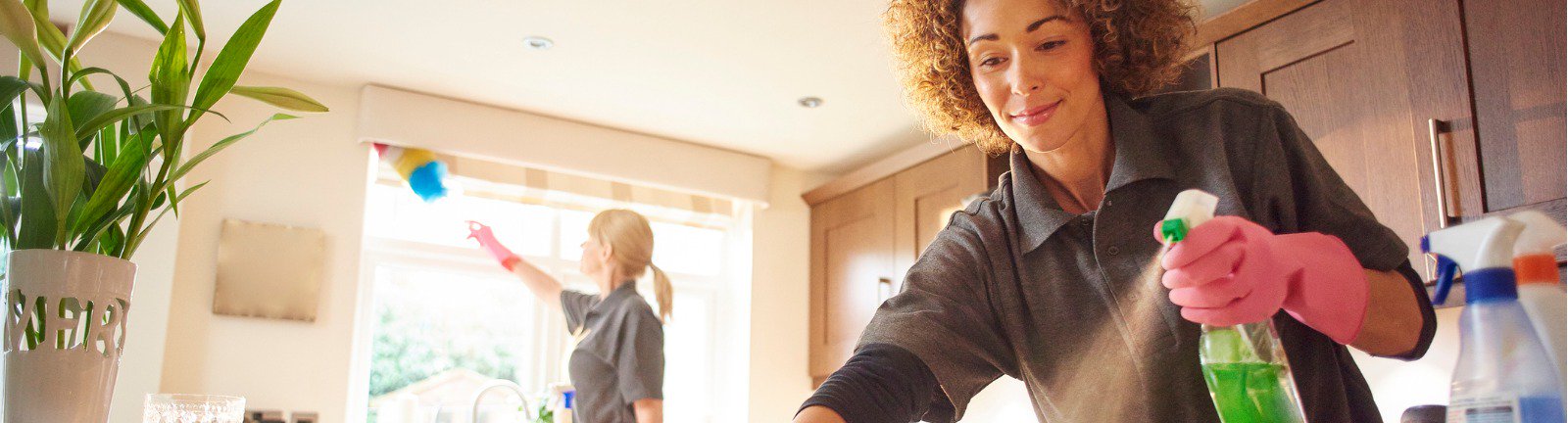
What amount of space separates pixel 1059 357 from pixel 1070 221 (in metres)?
0.13

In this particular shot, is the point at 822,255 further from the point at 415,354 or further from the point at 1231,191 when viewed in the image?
the point at 1231,191

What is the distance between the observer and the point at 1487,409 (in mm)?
672

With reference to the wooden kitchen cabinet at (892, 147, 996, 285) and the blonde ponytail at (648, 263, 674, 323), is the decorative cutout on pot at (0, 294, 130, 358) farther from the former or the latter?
the wooden kitchen cabinet at (892, 147, 996, 285)

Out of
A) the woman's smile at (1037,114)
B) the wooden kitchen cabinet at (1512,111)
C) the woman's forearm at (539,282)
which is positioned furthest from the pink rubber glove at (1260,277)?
the woman's forearm at (539,282)

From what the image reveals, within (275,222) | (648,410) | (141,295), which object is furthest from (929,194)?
(141,295)

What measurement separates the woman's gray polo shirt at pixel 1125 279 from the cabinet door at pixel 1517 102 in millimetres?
1501

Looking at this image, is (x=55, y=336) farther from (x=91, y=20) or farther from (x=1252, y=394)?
(x=1252, y=394)

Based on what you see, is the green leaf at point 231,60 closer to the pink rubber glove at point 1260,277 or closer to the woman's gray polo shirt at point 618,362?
the pink rubber glove at point 1260,277

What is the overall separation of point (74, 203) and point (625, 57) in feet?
8.97

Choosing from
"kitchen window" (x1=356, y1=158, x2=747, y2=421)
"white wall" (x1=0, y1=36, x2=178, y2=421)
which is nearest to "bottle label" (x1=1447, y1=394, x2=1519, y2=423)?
"kitchen window" (x1=356, y1=158, x2=747, y2=421)

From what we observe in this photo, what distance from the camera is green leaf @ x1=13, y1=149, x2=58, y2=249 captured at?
108 centimetres

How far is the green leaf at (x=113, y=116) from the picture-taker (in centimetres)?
107

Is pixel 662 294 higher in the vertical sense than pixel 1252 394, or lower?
higher

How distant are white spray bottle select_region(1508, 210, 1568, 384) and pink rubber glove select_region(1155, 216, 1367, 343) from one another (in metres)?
0.10
